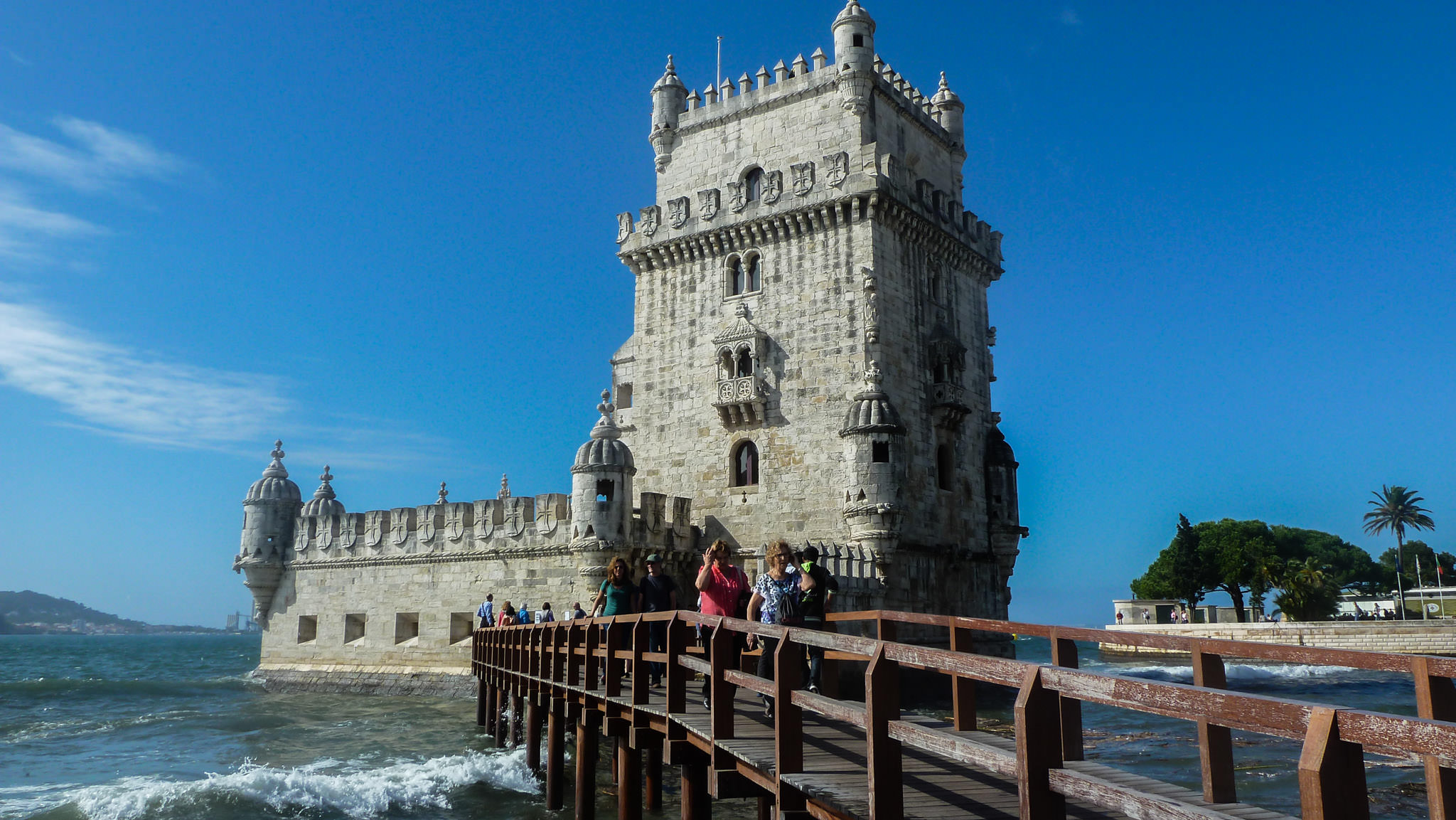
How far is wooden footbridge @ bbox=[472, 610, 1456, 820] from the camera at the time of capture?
327cm

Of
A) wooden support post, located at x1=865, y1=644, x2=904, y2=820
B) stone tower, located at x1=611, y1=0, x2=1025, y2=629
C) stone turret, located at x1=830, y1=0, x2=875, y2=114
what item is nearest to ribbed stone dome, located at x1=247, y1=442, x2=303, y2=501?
stone tower, located at x1=611, y1=0, x2=1025, y2=629

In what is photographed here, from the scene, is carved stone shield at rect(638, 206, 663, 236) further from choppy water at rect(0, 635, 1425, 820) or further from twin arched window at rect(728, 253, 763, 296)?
choppy water at rect(0, 635, 1425, 820)

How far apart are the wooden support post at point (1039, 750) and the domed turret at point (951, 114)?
98.1ft

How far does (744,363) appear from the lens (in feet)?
89.5

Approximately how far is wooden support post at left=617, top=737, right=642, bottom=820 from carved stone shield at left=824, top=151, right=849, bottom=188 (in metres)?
17.8

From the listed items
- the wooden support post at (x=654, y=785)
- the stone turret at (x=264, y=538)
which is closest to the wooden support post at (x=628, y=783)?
the wooden support post at (x=654, y=785)

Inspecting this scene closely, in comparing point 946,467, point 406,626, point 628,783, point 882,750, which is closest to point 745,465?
point 946,467

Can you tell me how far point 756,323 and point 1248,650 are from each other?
21361 mm

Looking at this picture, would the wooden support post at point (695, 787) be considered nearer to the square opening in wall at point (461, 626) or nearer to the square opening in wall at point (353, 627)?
the square opening in wall at point (461, 626)

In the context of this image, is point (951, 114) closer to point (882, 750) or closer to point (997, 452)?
point (997, 452)

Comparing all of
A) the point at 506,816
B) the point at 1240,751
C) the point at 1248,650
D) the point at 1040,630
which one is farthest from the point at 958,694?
the point at 1240,751

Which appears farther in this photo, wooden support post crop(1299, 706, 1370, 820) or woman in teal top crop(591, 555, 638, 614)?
woman in teal top crop(591, 555, 638, 614)

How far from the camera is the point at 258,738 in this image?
75.4ft

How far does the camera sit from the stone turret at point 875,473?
78.5 feet
